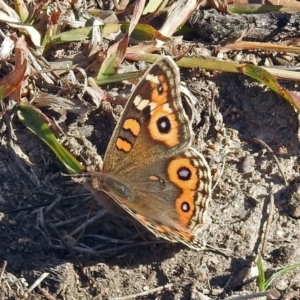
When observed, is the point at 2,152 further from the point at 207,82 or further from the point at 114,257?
the point at 207,82

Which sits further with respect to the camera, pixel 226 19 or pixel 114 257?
pixel 226 19

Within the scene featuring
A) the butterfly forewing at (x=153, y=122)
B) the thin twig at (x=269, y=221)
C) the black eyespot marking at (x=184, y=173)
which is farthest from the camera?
the thin twig at (x=269, y=221)

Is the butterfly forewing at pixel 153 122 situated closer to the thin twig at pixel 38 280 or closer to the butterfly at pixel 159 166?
the butterfly at pixel 159 166

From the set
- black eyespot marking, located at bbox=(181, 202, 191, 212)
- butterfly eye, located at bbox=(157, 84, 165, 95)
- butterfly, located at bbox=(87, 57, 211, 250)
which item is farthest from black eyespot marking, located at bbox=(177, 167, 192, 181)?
butterfly eye, located at bbox=(157, 84, 165, 95)

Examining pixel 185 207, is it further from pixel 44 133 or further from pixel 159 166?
pixel 44 133

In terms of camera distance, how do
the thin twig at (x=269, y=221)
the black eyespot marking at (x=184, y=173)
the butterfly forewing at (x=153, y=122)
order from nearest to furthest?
the butterfly forewing at (x=153, y=122) < the black eyespot marking at (x=184, y=173) < the thin twig at (x=269, y=221)

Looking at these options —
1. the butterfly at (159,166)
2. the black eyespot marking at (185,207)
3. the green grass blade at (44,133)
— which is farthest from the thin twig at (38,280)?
the black eyespot marking at (185,207)

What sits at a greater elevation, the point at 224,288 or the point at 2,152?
the point at 2,152

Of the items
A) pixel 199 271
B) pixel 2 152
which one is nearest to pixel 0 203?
pixel 2 152
